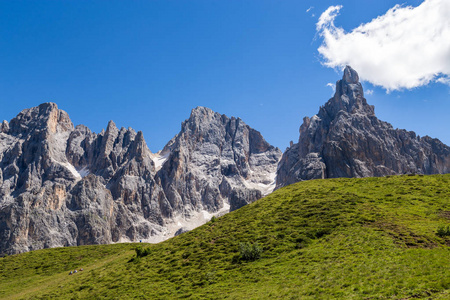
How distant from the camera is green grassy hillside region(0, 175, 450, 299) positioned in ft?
83.7

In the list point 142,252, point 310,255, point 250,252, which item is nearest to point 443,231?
point 310,255

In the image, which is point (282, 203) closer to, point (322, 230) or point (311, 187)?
point (311, 187)

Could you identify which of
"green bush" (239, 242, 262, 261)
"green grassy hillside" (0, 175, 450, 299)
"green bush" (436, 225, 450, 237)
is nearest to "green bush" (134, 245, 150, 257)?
"green grassy hillside" (0, 175, 450, 299)

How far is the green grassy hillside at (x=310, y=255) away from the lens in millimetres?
25516

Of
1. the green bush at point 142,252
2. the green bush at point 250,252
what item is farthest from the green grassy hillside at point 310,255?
the green bush at point 142,252

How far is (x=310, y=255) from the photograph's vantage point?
33.5m

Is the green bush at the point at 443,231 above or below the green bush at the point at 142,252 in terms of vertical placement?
below

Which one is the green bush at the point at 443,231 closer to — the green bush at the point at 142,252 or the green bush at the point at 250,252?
the green bush at the point at 250,252

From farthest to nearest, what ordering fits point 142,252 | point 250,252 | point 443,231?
point 142,252
point 250,252
point 443,231

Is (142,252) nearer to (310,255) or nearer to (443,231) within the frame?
(310,255)

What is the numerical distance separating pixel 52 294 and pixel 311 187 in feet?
151

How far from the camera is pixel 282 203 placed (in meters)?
54.7

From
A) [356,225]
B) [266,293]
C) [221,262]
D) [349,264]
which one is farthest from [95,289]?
[356,225]

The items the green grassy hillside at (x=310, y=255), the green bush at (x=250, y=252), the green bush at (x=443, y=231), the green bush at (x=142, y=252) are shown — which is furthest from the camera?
the green bush at (x=142, y=252)
